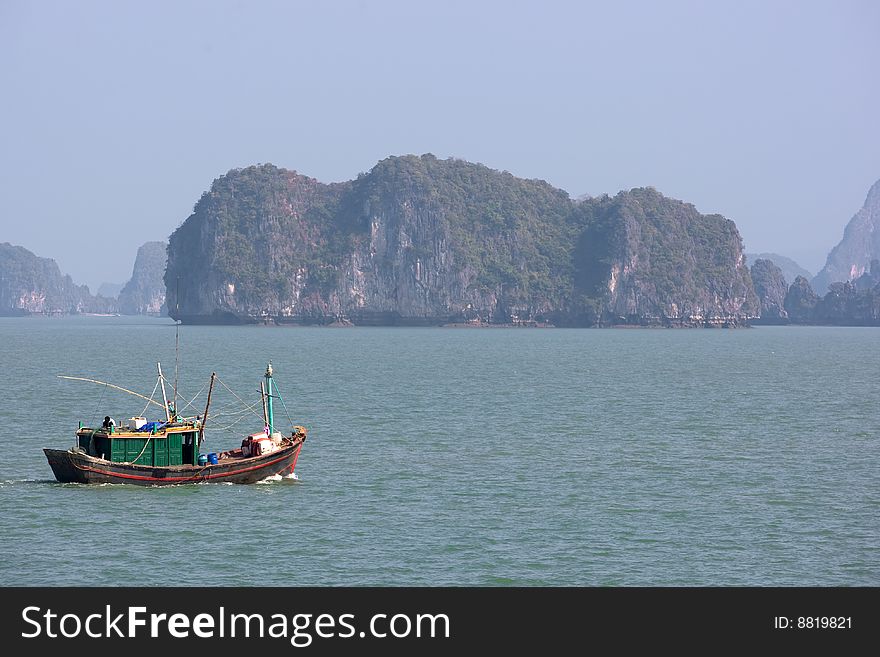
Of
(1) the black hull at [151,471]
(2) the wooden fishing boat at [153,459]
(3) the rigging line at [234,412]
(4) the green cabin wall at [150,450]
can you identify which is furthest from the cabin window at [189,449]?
(3) the rigging line at [234,412]

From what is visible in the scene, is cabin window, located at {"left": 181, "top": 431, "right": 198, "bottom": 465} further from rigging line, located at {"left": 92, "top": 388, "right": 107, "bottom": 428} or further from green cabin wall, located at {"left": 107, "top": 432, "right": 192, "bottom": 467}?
rigging line, located at {"left": 92, "top": 388, "right": 107, "bottom": 428}

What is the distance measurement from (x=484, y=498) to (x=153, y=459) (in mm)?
11917

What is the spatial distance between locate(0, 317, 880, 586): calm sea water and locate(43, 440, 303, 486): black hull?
60 cm

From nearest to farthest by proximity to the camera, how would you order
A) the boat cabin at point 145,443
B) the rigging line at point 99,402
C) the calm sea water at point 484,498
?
the calm sea water at point 484,498 → the boat cabin at point 145,443 → the rigging line at point 99,402

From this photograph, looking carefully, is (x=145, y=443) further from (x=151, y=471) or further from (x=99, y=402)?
(x=99, y=402)

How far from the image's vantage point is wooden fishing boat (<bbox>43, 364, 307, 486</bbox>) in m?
43.9

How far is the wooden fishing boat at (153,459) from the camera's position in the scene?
1730 inches

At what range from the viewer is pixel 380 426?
65000 mm

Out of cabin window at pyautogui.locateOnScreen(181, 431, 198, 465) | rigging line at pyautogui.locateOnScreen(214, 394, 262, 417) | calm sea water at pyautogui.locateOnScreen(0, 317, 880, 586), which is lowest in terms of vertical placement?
calm sea water at pyautogui.locateOnScreen(0, 317, 880, 586)

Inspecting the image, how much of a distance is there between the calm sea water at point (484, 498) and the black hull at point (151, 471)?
600 millimetres

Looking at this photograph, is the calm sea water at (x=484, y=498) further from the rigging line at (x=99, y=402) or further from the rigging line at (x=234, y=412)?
the rigging line at (x=234, y=412)

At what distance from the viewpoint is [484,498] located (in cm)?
4341

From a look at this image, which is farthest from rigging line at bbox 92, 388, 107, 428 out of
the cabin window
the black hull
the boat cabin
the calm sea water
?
the cabin window

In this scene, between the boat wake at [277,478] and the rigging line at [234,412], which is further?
the rigging line at [234,412]
